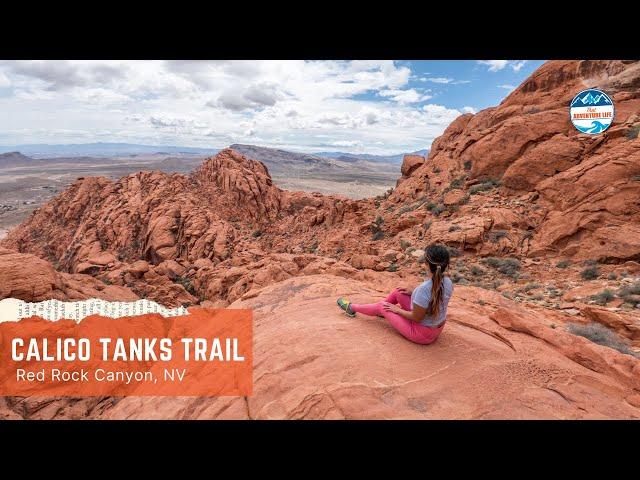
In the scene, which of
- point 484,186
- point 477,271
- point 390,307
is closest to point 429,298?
point 390,307

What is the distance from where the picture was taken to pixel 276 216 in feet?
91.6

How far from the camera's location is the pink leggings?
14.1 ft

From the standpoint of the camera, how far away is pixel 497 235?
12.9 meters

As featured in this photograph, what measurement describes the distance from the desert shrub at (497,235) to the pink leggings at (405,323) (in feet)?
31.9

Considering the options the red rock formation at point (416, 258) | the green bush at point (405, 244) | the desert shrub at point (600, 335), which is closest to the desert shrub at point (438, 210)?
the red rock formation at point (416, 258)

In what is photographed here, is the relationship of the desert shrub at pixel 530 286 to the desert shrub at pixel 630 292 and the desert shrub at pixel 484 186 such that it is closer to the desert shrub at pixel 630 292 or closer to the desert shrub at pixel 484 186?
the desert shrub at pixel 630 292

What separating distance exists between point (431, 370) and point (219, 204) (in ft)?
83.2

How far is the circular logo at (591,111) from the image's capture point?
13876 millimetres

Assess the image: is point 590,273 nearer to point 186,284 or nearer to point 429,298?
point 429,298

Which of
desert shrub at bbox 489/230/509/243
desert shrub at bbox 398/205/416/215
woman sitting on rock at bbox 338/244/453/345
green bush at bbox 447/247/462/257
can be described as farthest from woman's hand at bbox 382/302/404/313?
desert shrub at bbox 398/205/416/215

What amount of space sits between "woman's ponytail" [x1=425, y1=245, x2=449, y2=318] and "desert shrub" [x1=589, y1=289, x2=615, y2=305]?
22.9 ft

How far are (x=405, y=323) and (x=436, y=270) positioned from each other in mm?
904
